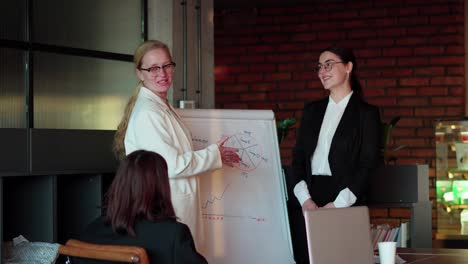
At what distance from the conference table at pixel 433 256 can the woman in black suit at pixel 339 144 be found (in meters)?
0.72

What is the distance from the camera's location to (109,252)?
2.37 metres

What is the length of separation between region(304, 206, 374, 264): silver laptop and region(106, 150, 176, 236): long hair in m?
0.56

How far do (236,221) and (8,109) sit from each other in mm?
1353

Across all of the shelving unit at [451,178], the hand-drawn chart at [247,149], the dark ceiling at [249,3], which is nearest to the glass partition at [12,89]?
the hand-drawn chart at [247,149]

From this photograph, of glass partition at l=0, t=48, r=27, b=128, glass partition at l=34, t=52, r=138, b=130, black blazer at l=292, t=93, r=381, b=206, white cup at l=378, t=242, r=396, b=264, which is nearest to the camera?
white cup at l=378, t=242, r=396, b=264

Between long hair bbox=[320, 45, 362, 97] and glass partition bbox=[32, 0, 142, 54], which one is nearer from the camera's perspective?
long hair bbox=[320, 45, 362, 97]

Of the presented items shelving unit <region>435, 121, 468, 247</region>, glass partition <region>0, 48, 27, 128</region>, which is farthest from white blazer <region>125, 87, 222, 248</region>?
shelving unit <region>435, 121, 468, 247</region>

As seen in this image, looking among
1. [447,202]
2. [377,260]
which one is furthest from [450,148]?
[377,260]

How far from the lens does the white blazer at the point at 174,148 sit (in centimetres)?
346

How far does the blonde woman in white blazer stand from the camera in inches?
137

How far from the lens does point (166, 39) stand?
549cm

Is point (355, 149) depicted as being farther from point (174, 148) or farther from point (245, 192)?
point (174, 148)

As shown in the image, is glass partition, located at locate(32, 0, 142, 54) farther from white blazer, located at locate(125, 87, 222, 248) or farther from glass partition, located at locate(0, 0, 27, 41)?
white blazer, located at locate(125, 87, 222, 248)

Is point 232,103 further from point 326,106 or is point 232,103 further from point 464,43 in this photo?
point 326,106
